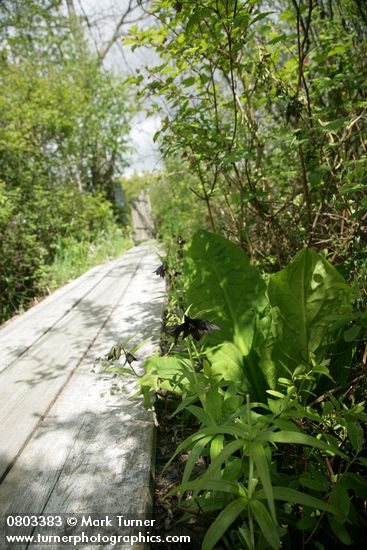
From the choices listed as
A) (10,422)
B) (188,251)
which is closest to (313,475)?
(188,251)

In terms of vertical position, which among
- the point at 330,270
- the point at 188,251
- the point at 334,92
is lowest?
the point at 330,270

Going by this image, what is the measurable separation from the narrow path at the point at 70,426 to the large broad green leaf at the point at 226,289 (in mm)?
390

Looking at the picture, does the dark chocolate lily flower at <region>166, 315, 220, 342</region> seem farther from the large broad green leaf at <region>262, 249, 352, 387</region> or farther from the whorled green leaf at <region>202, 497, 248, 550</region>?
the whorled green leaf at <region>202, 497, 248, 550</region>

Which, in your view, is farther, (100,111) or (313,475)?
(100,111)

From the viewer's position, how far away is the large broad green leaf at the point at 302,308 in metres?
1.04

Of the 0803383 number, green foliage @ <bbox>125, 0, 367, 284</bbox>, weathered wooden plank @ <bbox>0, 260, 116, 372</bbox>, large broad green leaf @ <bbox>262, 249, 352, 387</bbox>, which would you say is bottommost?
the 0803383 number

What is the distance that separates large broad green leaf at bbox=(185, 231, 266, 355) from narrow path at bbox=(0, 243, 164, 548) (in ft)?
1.28

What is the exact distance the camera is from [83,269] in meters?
5.62

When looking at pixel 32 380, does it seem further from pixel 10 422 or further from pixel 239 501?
pixel 239 501

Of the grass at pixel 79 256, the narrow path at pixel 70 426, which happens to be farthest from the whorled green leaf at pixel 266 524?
the grass at pixel 79 256

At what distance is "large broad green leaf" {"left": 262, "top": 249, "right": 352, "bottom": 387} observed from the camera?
104cm

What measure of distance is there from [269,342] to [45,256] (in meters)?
5.21

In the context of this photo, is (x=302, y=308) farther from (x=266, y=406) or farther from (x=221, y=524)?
(x=221, y=524)

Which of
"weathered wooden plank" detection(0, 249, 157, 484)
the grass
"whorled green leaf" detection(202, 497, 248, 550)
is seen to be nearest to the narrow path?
"weathered wooden plank" detection(0, 249, 157, 484)
